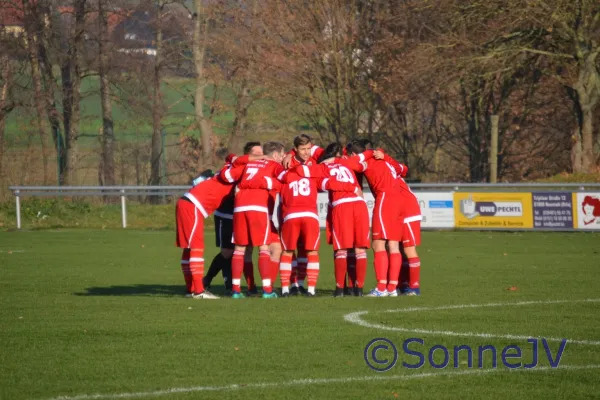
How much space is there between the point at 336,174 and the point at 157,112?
26.4 metres

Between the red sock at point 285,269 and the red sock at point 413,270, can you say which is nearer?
the red sock at point 285,269

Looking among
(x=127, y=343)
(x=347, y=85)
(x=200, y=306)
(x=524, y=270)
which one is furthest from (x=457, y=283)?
(x=347, y=85)

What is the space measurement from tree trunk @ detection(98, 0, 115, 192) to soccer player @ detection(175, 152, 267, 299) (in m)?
21.9

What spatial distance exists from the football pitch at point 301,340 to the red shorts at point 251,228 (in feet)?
2.32

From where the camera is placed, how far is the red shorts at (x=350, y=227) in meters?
12.7

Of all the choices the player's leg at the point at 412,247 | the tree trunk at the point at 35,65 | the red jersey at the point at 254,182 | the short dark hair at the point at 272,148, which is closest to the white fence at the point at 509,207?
the tree trunk at the point at 35,65

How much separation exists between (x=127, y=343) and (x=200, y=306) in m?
2.70

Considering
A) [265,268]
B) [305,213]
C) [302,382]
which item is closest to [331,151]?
[305,213]

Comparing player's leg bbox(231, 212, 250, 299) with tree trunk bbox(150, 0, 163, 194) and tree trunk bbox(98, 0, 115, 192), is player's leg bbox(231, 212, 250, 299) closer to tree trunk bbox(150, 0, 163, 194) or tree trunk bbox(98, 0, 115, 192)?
tree trunk bbox(150, 0, 163, 194)

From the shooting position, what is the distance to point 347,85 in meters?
38.2

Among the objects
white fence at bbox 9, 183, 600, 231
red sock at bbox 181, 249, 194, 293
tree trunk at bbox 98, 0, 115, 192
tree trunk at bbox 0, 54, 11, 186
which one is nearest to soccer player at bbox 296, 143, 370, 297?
red sock at bbox 181, 249, 194, 293

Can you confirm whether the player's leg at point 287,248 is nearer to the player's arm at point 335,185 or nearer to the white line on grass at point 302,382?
the player's arm at point 335,185

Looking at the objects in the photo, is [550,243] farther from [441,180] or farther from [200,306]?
[441,180]

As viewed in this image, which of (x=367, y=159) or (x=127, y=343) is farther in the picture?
(x=367, y=159)
